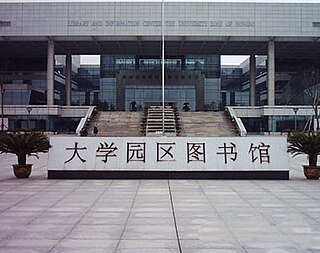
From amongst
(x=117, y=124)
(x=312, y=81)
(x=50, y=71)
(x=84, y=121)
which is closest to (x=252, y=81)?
(x=312, y=81)

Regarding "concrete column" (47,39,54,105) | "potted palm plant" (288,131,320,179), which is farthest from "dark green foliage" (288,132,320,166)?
"concrete column" (47,39,54,105)

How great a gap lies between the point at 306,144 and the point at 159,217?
22.4 ft

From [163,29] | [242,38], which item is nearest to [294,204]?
[163,29]

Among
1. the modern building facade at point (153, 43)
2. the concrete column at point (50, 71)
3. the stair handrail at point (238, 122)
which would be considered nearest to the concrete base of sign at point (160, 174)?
the stair handrail at point (238, 122)

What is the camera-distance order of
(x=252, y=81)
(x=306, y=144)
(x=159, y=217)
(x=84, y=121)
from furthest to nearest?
(x=252, y=81), (x=84, y=121), (x=306, y=144), (x=159, y=217)

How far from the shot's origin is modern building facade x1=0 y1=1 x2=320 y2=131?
4084 cm

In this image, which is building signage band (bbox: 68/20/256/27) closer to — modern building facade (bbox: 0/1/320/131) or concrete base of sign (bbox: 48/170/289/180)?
modern building facade (bbox: 0/1/320/131)

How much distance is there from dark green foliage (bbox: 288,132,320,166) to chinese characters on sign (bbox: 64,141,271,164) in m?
0.90

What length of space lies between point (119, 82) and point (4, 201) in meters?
47.8

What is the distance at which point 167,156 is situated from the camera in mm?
11906

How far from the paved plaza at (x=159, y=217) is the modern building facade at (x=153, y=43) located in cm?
3112

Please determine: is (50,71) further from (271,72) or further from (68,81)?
(271,72)

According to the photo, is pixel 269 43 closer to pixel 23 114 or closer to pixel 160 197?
pixel 23 114

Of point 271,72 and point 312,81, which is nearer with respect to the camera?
point 271,72
